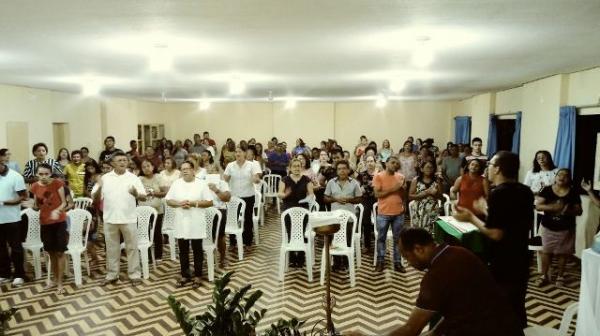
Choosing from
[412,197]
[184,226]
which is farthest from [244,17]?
[412,197]

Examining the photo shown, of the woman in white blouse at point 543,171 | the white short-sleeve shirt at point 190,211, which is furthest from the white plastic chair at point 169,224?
the woman in white blouse at point 543,171

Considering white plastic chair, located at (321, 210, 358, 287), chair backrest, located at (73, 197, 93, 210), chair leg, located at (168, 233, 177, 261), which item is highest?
chair backrest, located at (73, 197, 93, 210)

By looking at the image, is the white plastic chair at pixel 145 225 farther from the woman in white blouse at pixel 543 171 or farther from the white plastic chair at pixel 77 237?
the woman in white blouse at pixel 543 171

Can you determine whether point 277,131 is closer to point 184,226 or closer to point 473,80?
point 473,80

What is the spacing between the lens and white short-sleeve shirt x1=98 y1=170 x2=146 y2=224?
5457 millimetres

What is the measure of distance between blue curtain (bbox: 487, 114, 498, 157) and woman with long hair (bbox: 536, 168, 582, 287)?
5.59 m

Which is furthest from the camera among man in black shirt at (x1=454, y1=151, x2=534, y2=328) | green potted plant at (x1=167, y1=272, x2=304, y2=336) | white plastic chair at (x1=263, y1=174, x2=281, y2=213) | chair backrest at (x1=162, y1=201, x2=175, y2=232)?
white plastic chair at (x1=263, y1=174, x2=281, y2=213)

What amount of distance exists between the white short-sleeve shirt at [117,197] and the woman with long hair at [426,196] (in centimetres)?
341

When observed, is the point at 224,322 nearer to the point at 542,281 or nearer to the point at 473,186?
the point at 473,186

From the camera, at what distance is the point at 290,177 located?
241 inches

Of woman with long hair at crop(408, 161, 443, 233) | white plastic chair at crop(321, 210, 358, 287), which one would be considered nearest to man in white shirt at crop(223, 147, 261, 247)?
white plastic chair at crop(321, 210, 358, 287)

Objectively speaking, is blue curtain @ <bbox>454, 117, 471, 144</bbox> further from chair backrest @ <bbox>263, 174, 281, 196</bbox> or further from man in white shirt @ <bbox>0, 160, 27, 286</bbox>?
man in white shirt @ <bbox>0, 160, 27, 286</bbox>

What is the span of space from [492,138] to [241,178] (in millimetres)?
6837

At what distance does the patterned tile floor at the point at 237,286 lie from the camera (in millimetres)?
4512
